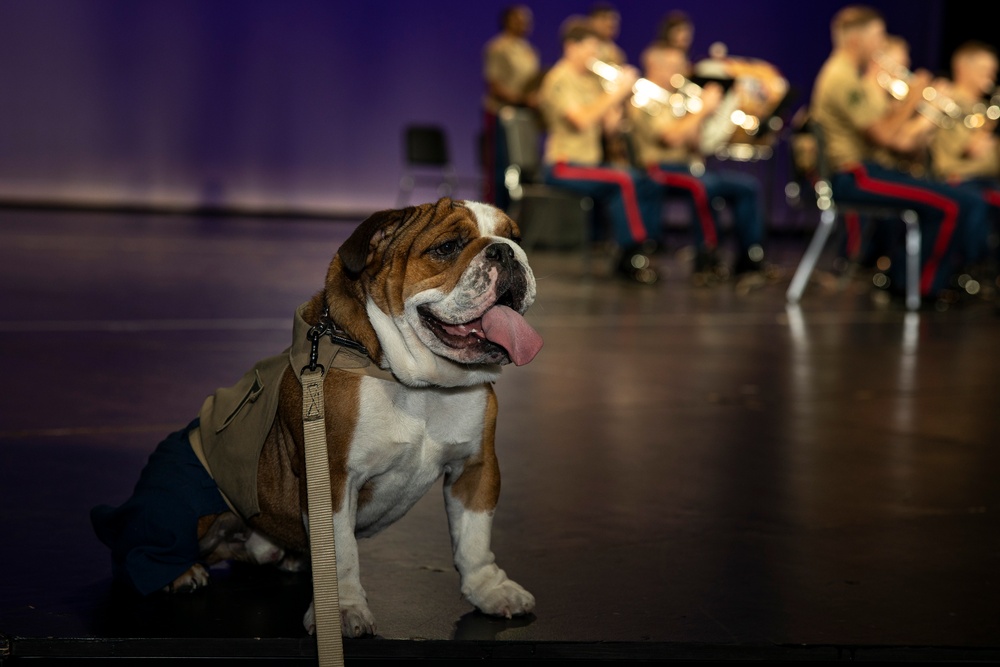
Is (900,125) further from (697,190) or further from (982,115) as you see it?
(697,190)

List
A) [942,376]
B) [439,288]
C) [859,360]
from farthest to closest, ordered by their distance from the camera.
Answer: [859,360]
[942,376]
[439,288]

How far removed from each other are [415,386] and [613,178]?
5876 mm

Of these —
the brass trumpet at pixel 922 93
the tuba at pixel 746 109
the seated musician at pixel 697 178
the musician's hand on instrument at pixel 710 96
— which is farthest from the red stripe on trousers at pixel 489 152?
the brass trumpet at pixel 922 93

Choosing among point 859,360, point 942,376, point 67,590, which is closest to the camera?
point 67,590

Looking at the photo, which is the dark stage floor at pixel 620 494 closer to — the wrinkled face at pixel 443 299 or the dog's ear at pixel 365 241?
the wrinkled face at pixel 443 299

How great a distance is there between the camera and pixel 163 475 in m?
1.96

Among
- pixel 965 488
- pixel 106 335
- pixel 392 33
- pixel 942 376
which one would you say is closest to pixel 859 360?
pixel 942 376

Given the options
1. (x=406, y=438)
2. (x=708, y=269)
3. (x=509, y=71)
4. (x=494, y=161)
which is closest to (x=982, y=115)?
(x=708, y=269)

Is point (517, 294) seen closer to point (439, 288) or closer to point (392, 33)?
point (439, 288)

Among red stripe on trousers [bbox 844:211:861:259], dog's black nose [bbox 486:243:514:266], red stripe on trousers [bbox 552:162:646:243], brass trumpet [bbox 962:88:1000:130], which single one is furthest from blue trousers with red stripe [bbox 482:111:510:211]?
dog's black nose [bbox 486:243:514:266]

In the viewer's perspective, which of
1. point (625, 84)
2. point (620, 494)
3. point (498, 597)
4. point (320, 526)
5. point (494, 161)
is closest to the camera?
point (320, 526)

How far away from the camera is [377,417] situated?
69.5 inches

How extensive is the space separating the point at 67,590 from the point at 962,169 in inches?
290

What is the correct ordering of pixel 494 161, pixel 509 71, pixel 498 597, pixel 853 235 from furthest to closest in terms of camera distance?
pixel 509 71, pixel 494 161, pixel 853 235, pixel 498 597
